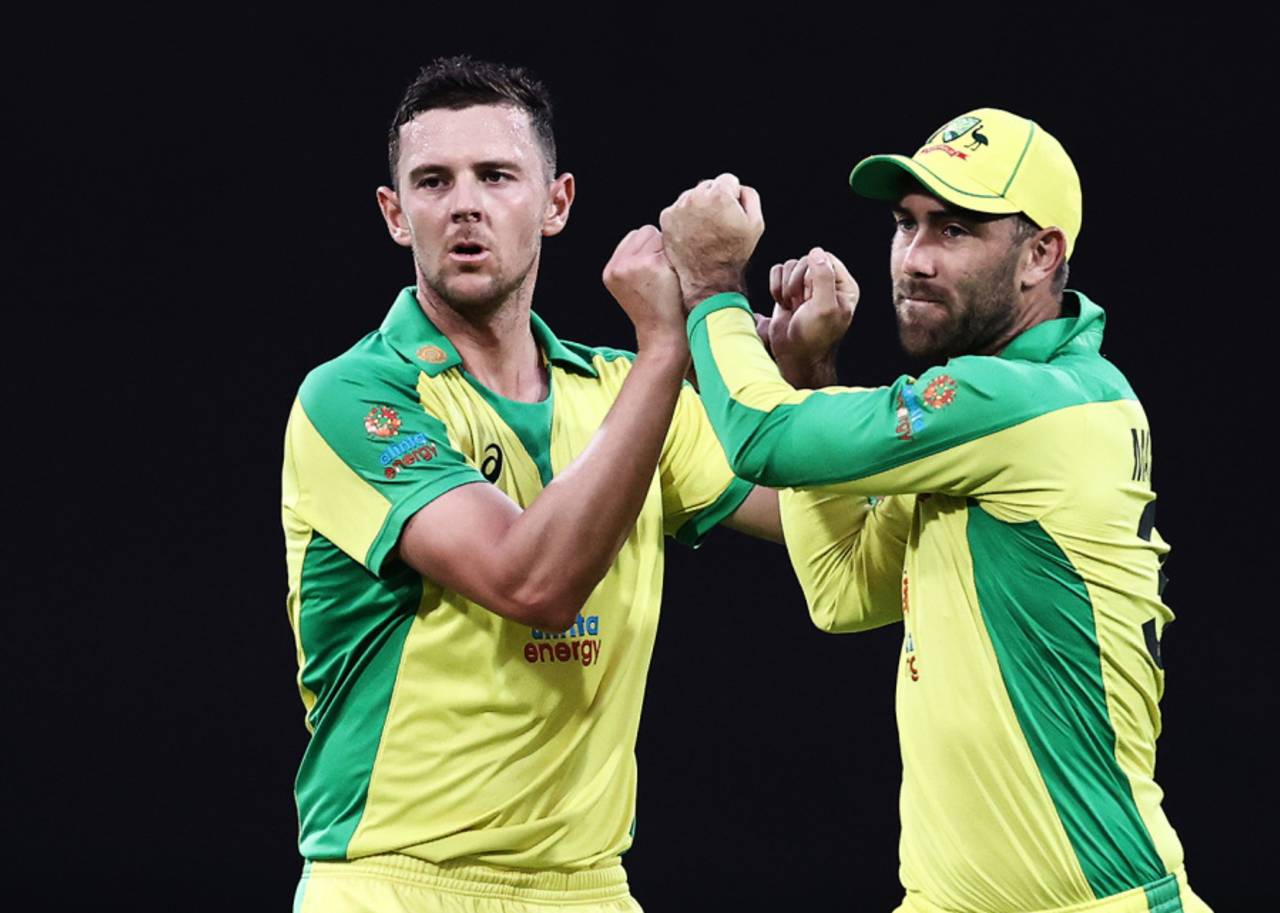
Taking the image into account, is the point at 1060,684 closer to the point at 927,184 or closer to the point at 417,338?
the point at 927,184

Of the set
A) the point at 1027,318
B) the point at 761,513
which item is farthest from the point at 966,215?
the point at 761,513

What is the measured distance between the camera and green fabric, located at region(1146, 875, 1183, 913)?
2645mm

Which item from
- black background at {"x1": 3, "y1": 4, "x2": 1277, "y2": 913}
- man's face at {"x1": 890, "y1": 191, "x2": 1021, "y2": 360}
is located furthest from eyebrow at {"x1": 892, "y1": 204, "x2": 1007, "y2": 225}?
black background at {"x1": 3, "y1": 4, "x2": 1277, "y2": 913}

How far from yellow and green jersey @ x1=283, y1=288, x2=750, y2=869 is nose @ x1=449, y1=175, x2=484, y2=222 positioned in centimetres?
19

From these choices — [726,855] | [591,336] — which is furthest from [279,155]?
[726,855]

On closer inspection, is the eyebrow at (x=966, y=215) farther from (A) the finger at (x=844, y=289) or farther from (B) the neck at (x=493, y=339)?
(B) the neck at (x=493, y=339)

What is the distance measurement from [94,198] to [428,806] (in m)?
3.41

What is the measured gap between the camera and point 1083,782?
8.68ft

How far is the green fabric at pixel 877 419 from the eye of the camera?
2.60 meters

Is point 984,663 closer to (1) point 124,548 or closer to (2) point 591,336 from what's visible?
(2) point 591,336

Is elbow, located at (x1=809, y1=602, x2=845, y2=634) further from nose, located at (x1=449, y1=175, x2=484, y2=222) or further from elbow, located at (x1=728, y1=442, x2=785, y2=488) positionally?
nose, located at (x1=449, y1=175, x2=484, y2=222)

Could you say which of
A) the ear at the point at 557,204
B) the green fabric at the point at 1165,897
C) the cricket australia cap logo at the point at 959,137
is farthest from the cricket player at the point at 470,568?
the green fabric at the point at 1165,897

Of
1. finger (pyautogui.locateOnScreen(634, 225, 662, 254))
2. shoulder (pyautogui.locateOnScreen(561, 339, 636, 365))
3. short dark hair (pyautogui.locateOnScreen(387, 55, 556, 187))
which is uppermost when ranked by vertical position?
short dark hair (pyautogui.locateOnScreen(387, 55, 556, 187))

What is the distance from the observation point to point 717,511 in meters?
3.10
